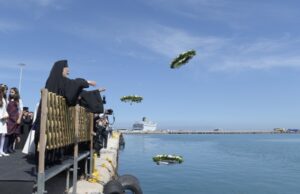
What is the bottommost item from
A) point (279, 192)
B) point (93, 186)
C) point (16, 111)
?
point (279, 192)

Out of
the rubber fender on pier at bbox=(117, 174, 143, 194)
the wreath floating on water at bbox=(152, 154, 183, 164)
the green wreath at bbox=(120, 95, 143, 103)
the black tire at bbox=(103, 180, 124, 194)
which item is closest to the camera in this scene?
the black tire at bbox=(103, 180, 124, 194)

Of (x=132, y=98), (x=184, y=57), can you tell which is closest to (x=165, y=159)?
(x=184, y=57)

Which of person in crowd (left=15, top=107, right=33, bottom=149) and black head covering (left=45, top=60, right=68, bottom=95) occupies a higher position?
black head covering (left=45, top=60, right=68, bottom=95)

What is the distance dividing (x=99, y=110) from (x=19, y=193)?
5.46 m

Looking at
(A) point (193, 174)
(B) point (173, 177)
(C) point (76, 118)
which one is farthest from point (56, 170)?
(A) point (193, 174)

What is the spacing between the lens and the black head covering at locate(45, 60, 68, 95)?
28.1ft

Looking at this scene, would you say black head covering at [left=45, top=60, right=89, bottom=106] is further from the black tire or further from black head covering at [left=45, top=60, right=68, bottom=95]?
the black tire

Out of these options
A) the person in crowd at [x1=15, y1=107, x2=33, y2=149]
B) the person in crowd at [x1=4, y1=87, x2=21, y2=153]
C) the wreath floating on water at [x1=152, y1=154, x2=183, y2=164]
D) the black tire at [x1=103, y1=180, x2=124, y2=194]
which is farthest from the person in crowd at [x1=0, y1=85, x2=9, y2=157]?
the wreath floating on water at [x1=152, y1=154, x2=183, y2=164]

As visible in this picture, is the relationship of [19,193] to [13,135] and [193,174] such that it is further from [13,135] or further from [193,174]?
[193,174]

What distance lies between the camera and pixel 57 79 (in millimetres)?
8578

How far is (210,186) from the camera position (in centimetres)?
3431

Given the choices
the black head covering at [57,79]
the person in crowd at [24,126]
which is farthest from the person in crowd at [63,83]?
the person in crowd at [24,126]

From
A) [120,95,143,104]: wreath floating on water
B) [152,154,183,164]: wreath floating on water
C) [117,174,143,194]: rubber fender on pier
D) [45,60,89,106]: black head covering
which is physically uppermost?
[120,95,143,104]: wreath floating on water

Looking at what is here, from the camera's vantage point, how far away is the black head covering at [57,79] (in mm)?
8555
